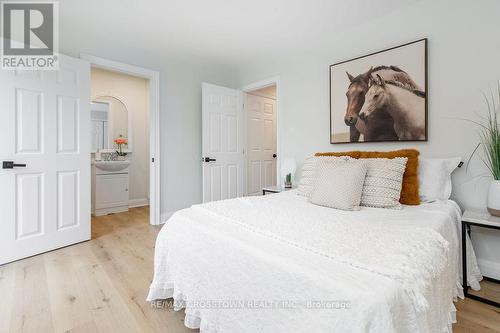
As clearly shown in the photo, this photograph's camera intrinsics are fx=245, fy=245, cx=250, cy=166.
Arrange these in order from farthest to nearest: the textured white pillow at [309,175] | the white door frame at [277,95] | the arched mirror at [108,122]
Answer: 1. the arched mirror at [108,122]
2. the white door frame at [277,95]
3. the textured white pillow at [309,175]

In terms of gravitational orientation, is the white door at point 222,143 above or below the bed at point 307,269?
above

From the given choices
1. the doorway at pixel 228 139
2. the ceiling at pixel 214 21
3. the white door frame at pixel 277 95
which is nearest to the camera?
the ceiling at pixel 214 21

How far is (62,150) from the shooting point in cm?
259

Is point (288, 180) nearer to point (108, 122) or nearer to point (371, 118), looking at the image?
point (371, 118)

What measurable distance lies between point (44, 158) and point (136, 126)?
2.45 metres

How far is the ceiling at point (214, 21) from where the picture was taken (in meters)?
2.34

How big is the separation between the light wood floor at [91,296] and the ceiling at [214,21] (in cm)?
232

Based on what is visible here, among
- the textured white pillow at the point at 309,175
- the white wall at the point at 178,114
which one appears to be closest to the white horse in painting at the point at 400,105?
the textured white pillow at the point at 309,175

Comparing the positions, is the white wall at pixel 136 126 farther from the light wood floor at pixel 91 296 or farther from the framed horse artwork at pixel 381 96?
the framed horse artwork at pixel 381 96

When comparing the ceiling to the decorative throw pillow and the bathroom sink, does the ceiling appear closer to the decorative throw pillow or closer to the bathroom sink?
the decorative throw pillow

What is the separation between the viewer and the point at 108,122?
4516 millimetres

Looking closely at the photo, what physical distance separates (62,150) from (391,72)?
3.46 meters

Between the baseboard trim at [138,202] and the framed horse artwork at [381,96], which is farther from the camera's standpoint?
the baseboard trim at [138,202]

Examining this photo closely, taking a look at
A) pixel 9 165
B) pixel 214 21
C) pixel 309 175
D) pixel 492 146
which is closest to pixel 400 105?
pixel 492 146
